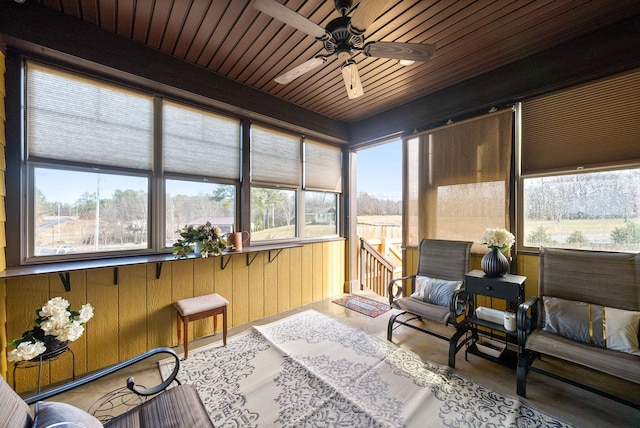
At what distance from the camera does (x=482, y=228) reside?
2896 mm

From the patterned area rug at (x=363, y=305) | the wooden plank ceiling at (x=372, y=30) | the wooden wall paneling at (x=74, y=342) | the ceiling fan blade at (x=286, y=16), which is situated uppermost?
the wooden plank ceiling at (x=372, y=30)

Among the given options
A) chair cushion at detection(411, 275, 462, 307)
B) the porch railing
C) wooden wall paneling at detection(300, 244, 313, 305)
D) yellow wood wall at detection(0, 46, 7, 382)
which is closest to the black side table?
chair cushion at detection(411, 275, 462, 307)

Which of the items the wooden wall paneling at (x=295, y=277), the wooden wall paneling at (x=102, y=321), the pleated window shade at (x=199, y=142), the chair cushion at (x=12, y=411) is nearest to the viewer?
the chair cushion at (x=12, y=411)

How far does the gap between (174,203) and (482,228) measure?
11.4 ft

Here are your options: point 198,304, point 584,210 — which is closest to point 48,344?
point 198,304

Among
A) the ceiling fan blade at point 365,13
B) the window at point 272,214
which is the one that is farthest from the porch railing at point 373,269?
the ceiling fan blade at point 365,13

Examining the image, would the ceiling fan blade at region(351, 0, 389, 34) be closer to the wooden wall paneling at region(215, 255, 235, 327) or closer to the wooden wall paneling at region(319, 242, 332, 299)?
the wooden wall paneling at region(215, 255, 235, 327)

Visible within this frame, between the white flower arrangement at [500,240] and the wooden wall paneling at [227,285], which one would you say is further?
the wooden wall paneling at [227,285]

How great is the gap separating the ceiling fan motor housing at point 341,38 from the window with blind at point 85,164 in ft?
6.58

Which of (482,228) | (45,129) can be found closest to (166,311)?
(45,129)

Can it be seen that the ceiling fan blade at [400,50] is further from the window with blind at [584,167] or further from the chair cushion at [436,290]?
the chair cushion at [436,290]

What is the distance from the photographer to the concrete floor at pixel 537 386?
5.62 ft

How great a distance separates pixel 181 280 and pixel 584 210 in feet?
13.2

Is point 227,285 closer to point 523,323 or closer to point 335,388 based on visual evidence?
point 335,388
